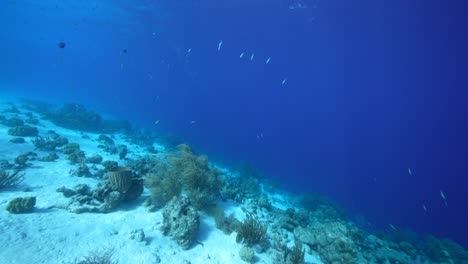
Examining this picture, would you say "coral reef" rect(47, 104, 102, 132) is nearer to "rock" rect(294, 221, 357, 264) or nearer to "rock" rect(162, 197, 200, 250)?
"rock" rect(162, 197, 200, 250)

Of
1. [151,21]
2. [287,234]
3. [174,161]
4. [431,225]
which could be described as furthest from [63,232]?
[431,225]

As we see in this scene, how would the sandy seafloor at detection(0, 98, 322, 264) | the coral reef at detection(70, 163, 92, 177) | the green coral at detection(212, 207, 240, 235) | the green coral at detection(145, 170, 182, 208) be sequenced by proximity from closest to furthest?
1. the sandy seafloor at detection(0, 98, 322, 264)
2. the green coral at detection(212, 207, 240, 235)
3. the green coral at detection(145, 170, 182, 208)
4. the coral reef at detection(70, 163, 92, 177)

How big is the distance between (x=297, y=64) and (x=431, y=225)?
44623mm

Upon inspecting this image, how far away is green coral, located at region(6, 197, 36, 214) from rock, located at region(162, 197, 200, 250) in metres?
4.02

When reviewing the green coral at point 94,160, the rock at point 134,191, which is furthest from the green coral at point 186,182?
the green coral at point 94,160

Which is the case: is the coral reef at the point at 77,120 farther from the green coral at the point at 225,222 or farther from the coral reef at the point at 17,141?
the green coral at the point at 225,222

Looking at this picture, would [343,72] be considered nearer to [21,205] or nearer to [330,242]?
[330,242]

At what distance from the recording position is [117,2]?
3978 centimetres

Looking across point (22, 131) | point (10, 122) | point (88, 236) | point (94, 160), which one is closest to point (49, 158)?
point (94, 160)

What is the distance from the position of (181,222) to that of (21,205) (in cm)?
479

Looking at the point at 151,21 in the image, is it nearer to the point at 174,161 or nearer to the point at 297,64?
the point at 297,64

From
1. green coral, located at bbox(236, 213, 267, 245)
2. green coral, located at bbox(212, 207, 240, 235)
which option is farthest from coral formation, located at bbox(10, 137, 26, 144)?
green coral, located at bbox(236, 213, 267, 245)

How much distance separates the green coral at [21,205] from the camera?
6879mm

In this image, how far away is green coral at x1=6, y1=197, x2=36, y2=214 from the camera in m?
6.88
